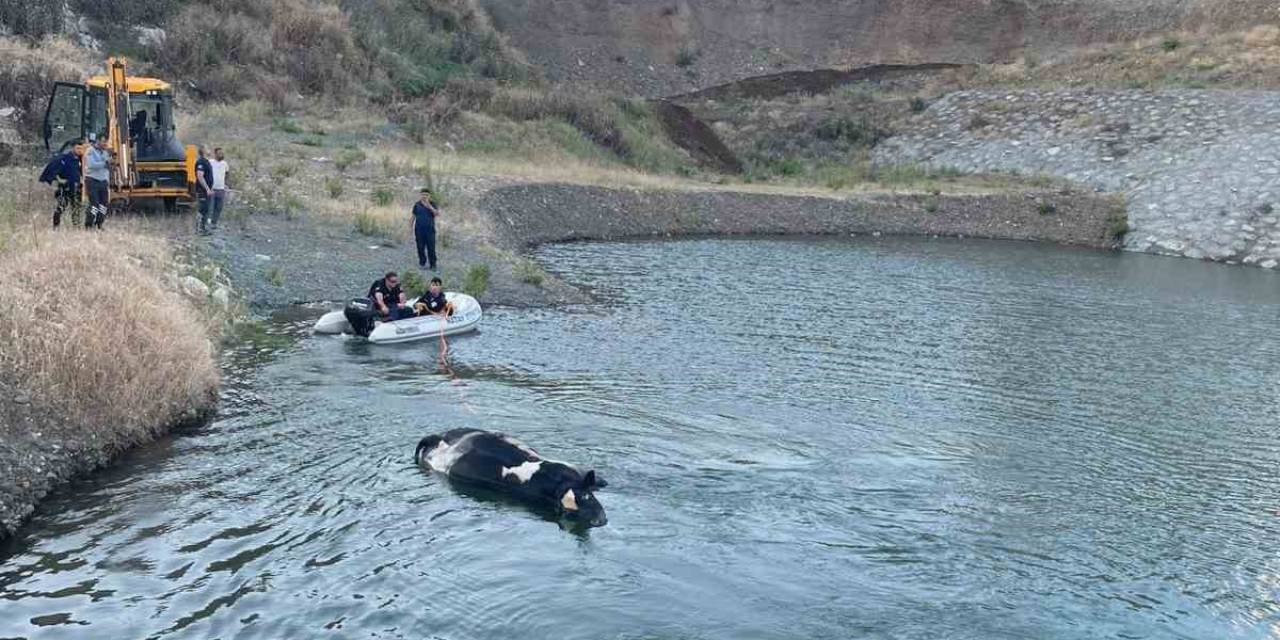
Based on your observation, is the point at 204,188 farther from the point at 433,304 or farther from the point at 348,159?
the point at 348,159

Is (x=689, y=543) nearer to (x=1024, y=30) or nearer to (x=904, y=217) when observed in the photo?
(x=904, y=217)

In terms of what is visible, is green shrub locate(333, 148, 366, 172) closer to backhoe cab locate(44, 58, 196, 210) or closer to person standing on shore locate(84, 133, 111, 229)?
backhoe cab locate(44, 58, 196, 210)

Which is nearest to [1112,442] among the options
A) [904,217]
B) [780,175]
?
[904,217]

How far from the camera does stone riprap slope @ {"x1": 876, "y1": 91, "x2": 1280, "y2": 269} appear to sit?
39562 millimetres

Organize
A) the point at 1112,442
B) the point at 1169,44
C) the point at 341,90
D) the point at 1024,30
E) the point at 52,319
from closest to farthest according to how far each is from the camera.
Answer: the point at 52,319 < the point at 1112,442 < the point at 341,90 < the point at 1169,44 < the point at 1024,30

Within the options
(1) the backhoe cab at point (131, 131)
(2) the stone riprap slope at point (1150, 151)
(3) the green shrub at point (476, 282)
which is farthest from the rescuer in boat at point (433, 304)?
(2) the stone riprap slope at point (1150, 151)

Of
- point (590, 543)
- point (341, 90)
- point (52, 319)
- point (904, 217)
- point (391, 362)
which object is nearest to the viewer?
point (590, 543)

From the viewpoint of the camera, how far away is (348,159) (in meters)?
A: 36.3

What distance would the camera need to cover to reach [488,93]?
166 feet

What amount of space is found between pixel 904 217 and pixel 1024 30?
29.6 m

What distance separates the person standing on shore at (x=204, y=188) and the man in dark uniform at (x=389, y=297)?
5.42 m

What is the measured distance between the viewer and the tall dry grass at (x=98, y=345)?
13555 millimetres

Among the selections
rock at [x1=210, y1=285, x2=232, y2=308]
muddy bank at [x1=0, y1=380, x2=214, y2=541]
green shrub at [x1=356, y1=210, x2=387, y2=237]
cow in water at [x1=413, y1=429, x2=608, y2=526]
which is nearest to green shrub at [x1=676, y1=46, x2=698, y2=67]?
green shrub at [x1=356, y1=210, x2=387, y2=237]

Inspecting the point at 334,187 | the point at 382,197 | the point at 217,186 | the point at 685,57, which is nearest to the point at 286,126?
the point at 334,187
